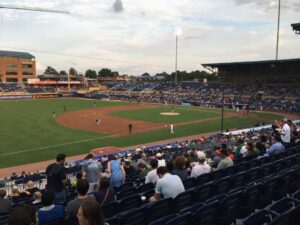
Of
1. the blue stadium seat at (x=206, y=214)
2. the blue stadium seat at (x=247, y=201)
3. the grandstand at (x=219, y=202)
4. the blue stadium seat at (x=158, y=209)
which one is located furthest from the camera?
the blue stadium seat at (x=247, y=201)

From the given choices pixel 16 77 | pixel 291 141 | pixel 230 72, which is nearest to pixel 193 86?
pixel 230 72

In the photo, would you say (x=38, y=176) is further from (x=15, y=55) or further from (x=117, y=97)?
(x=15, y=55)

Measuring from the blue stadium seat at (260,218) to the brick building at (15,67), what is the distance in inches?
4966

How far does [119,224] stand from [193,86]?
89.8m

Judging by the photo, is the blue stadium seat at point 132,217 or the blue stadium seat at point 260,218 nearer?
the blue stadium seat at point 260,218

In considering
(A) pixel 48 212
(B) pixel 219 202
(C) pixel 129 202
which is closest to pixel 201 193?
(B) pixel 219 202

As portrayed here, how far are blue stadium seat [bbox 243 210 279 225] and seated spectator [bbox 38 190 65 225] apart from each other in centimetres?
322

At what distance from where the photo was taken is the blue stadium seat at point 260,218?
16.8ft

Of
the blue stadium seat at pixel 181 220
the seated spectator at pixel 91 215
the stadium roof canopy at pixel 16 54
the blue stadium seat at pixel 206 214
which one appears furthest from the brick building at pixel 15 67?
the seated spectator at pixel 91 215

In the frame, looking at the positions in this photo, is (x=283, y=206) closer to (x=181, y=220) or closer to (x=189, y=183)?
(x=181, y=220)

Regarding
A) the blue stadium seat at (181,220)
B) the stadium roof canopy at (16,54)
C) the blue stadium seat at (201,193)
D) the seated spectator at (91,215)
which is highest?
the stadium roof canopy at (16,54)

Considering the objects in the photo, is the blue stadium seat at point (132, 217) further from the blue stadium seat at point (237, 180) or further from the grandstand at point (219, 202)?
the blue stadium seat at point (237, 180)

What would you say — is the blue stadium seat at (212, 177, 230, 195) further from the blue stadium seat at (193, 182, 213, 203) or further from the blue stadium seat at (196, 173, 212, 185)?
the blue stadium seat at (196, 173, 212, 185)

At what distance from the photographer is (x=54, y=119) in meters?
48.3
